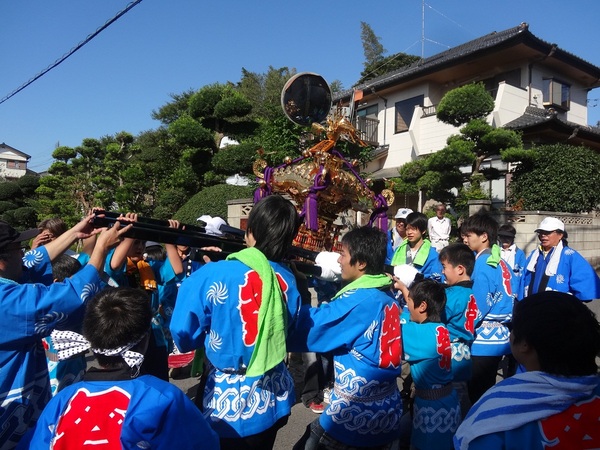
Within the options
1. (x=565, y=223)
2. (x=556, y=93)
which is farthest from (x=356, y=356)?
→ (x=556, y=93)

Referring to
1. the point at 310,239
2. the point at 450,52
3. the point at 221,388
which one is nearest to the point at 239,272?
the point at 221,388

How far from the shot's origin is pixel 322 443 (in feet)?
8.16

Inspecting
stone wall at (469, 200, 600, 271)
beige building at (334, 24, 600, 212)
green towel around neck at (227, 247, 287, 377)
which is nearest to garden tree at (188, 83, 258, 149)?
beige building at (334, 24, 600, 212)

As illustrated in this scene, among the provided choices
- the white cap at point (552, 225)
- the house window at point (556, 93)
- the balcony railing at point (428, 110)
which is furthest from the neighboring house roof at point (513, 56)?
the white cap at point (552, 225)

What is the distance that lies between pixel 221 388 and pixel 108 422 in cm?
57

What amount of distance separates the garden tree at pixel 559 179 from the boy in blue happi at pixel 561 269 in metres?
8.48

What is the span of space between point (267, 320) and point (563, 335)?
3.90ft

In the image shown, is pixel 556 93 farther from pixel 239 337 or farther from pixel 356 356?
pixel 239 337

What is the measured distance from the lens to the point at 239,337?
6.70ft

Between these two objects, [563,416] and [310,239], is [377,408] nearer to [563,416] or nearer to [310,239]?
[563,416]

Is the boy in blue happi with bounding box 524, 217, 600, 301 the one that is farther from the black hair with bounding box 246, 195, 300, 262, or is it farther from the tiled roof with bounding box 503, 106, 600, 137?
the tiled roof with bounding box 503, 106, 600, 137

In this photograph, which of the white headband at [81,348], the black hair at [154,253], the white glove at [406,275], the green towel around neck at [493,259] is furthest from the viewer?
the black hair at [154,253]

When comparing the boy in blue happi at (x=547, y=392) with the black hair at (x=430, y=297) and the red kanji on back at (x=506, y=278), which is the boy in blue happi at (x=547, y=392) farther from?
the red kanji on back at (x=506, y=278)

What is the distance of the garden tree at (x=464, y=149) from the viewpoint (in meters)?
12.5
